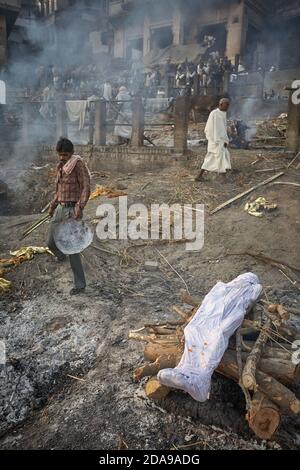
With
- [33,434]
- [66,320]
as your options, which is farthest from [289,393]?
[66,320]

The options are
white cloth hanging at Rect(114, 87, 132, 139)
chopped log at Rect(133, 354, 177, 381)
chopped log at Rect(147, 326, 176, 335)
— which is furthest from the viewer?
white cloth hanging at Rect(114, 87, 132, 139)

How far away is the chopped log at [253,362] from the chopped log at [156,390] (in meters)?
0.67

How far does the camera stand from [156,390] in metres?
3.07

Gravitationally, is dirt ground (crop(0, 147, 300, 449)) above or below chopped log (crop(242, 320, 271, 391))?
below

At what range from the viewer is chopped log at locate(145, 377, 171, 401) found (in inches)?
120

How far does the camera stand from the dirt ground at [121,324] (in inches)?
117

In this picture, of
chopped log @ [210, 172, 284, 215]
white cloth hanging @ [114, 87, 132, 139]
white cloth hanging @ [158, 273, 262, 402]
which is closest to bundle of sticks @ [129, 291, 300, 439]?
white cloth hanging @ [158, 273, 262, 402]

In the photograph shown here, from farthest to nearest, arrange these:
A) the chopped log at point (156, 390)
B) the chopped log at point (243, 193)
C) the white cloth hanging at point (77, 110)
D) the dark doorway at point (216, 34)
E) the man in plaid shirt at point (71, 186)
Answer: the dark doorway at point (216, 34) < the white cloth hanging at point (77, 110) < the chopped log at point (243, 193) < the man in plaid shirt at point (71, 186) < the chopped log at point (156, 390)

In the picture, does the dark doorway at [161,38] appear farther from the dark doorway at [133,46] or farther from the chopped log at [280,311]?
the chopped log at [280,311]

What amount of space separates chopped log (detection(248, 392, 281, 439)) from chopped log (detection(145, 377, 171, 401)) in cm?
71

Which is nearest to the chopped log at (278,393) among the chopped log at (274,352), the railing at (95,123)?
the chopped log at (274,352)

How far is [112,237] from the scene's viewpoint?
290 inches

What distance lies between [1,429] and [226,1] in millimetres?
29419

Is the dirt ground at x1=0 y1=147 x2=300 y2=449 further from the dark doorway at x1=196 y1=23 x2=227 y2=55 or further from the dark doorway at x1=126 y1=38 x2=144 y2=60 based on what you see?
the dark doorway at x1=126 y1=38 x2=144 y2=60
